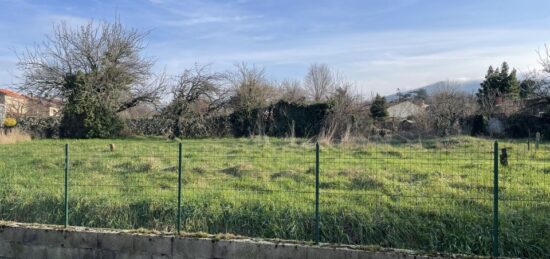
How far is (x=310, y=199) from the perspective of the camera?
768 centimetres

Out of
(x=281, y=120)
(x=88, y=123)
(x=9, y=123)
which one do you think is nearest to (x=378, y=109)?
(x=281, y=120)

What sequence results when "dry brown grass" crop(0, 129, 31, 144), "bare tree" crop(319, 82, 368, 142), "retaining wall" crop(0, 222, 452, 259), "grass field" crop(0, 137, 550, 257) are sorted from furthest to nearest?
"bare tree" crop(319, 82, 368, 142), "dry brown grass" crop(0, 129, 31, 144), "grass field" crop(0, 137, 550, 257), "retaining wall" crop(0, 222, 452, 259)

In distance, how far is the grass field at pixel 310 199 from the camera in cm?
633

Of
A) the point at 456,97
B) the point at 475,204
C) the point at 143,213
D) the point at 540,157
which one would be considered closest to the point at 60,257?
the point at 143,213

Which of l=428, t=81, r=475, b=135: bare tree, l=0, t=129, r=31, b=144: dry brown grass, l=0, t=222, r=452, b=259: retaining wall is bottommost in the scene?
l=0, t=222, r=452, b=259: retaining wall

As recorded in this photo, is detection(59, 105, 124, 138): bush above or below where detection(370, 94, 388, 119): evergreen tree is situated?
below

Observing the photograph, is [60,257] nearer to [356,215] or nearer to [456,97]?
[356,215]

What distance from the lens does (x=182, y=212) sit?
7.24 metres

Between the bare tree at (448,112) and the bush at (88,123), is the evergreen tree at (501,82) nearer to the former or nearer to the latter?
the bare tree at (448,112)

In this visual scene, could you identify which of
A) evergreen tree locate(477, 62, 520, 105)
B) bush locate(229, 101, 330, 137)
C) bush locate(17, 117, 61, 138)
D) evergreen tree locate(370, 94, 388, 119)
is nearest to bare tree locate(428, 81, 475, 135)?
evergreen tree locate(370, 94, 388, 119)

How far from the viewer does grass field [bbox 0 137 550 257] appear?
6.33 metres

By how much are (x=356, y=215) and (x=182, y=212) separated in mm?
2663

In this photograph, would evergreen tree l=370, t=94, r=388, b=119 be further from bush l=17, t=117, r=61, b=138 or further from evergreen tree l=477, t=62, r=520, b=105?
bush l=17, t=117, r=61, b=138

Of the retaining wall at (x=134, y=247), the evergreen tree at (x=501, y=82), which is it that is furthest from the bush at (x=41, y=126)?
the evergreen tree at (x=501, y=82)
